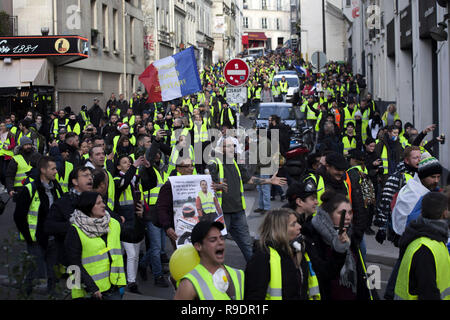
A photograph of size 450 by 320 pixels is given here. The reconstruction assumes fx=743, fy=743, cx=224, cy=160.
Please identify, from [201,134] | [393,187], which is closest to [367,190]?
[393,187]

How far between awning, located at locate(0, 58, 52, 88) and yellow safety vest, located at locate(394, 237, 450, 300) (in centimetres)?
2393

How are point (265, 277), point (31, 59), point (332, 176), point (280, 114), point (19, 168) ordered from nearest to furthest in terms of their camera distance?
1. point (265, 277)
2. point (332, 176)
3. point (19, 168)
4. point (280, 114)
5. point (31, 59)

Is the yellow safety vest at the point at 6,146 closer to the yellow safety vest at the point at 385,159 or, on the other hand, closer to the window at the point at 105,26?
the yellow safety vest at the point at 385,159

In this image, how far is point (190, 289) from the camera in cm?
448

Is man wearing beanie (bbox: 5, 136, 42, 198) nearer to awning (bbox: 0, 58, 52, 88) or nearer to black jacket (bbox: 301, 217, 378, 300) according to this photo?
black jacket (bbox: 301, 217, 378, 300)

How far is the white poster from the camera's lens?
8031mm

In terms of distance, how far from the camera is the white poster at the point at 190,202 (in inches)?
316

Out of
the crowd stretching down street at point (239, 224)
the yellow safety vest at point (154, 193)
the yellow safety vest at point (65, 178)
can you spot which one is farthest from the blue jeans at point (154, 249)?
the yellow safety vest at point (65, 178)

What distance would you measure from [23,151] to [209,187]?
5.11m

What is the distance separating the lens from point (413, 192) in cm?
688

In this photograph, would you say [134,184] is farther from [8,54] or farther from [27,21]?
[27,21]

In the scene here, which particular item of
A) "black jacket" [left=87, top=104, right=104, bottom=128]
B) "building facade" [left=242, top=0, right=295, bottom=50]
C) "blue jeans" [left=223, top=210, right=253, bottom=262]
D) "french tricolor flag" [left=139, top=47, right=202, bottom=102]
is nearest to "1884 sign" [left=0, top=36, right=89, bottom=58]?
"black jacket" [left=87, top=104, right=104, bottom=128]

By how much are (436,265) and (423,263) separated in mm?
101

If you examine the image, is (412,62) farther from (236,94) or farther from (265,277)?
(265,277)
